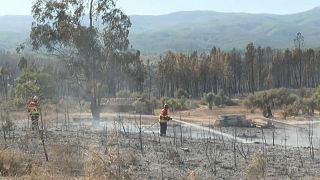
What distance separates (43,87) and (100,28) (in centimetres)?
1441

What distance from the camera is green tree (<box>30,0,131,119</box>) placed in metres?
34.6

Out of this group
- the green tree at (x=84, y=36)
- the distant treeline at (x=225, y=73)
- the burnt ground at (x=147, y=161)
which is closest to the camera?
the burnt ground at (x=147, y=161)

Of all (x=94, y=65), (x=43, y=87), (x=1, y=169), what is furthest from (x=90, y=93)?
(x=1, y=169)

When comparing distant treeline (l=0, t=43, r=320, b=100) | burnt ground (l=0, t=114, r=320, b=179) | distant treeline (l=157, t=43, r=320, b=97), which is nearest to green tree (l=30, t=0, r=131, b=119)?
burnt ground (l=0, t=114, r=320, b=179)

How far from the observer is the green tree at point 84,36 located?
34562 mm

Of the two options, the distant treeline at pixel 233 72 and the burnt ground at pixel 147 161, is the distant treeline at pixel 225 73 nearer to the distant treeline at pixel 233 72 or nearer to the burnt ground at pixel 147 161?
the distant treeline at pixel 233 72

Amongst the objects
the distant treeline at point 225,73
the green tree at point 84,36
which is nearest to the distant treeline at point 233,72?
the distant treeline at point 225,73

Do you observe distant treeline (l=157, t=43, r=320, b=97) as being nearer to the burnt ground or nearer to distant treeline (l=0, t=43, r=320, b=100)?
distant treeline (l=0, t=43, r=320, b=100)

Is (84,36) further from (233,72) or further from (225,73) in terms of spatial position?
(233,72)

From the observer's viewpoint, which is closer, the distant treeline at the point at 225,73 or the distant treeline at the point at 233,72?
the distant treeline at the point at 225,73

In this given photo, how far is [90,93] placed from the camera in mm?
36250

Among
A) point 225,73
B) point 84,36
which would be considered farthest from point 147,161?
point 225,73

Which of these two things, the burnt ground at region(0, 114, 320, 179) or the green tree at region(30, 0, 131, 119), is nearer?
the burnt ground at region(0, 114, 320, 179)

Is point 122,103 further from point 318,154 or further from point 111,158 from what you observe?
point 111,158
